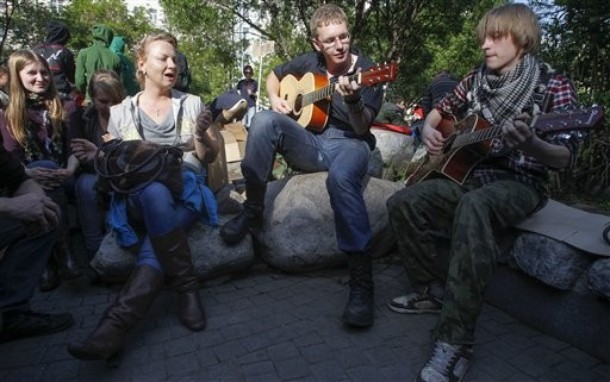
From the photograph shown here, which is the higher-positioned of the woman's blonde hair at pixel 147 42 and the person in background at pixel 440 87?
the woman's blonde hair at pixel 147 42

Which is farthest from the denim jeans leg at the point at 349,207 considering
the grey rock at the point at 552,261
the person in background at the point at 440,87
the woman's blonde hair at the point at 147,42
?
the person in background at the point at 440,87

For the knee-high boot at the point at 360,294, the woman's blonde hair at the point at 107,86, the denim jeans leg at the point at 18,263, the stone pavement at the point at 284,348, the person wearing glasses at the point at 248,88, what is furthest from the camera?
the person wearing glasses at the point at 248,88

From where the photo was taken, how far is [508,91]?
8.75 ft

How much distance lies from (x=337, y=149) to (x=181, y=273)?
134 centimetres

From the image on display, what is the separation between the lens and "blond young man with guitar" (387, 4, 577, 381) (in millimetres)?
2318

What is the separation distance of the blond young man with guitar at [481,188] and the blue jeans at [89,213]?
2.12m

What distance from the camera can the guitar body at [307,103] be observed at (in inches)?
137

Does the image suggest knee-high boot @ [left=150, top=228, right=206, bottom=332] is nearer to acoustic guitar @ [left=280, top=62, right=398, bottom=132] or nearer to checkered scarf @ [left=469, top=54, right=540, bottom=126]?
acoustic guitar @ [left=280, top=62, right=398, bottom=132]

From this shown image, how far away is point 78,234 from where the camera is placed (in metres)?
4.22

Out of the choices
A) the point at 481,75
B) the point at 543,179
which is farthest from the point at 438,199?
the point at 481,75

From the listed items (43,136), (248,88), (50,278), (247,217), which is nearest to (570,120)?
(247,217)

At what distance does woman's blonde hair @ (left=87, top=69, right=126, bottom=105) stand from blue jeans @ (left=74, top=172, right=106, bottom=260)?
756 mm

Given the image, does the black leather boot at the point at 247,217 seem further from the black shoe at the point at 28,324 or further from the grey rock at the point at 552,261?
the grey rock at the point at 552,261

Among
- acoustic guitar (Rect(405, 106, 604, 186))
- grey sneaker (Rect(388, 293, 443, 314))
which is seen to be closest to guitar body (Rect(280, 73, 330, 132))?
acoustic guitar (Rect(405, 106, 604, 186))
